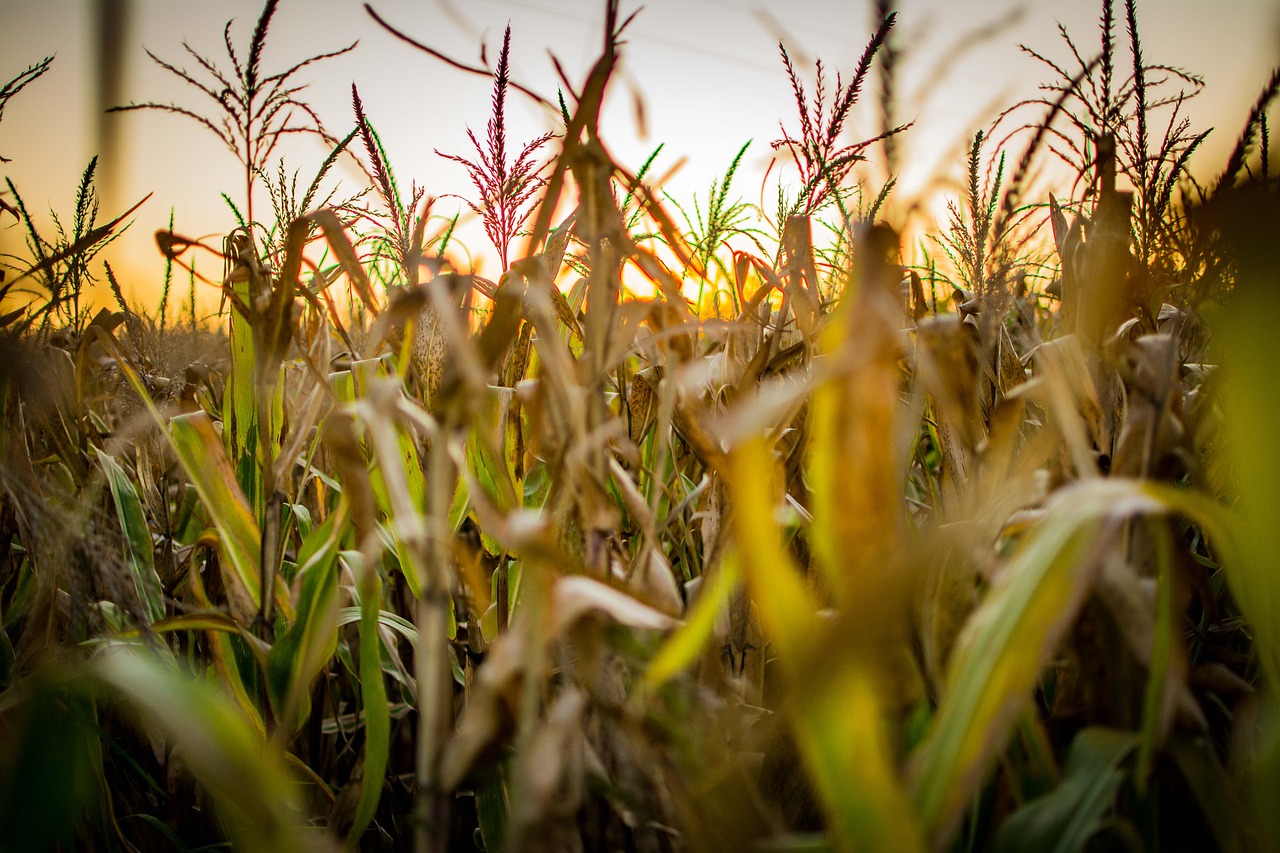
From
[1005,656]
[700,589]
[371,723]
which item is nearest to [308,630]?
[371,723]

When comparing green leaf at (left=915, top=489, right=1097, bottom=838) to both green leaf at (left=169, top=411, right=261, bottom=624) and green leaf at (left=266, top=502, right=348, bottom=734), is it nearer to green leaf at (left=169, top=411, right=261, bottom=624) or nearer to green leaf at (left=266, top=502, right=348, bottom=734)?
green leaf at (left=266, top=502, right=348, bottom=734)

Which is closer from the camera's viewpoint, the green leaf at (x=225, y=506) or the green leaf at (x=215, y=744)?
the green leaf at (x=215, y=744)

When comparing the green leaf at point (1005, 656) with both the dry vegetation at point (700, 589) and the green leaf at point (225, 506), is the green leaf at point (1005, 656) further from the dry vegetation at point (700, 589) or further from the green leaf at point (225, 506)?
the green leaf at point (225, 506)

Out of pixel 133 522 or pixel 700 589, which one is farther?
pixel 133 522

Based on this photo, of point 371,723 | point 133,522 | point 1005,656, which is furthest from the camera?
point 133,522

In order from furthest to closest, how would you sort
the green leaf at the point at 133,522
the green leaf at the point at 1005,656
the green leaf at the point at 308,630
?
the green leaf at the point at 133,522 → the green leaf at the point at 308,630 → the green leaf at the point at 1005,656

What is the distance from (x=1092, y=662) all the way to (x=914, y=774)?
0.14 m

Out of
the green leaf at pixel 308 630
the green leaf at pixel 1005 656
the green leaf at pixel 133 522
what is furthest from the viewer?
the green leaf at pixel 133 522

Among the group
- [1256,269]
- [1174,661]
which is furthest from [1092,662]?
[1256,269]

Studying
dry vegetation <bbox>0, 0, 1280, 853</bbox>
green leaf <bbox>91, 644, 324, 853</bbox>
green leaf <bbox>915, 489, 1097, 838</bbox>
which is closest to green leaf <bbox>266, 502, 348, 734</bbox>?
dry vegetation <bbox>0, 0, 1280, 853</bbox>

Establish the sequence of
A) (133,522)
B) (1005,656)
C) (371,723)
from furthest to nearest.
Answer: (133,522)
(371,723)
(1005,656)

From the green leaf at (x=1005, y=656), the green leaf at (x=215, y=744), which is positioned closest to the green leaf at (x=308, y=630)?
the green leaf at (x=215, y=744)

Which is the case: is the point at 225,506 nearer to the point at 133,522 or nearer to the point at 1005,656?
the point at 133,522

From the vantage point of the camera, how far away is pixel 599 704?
0.27 m
